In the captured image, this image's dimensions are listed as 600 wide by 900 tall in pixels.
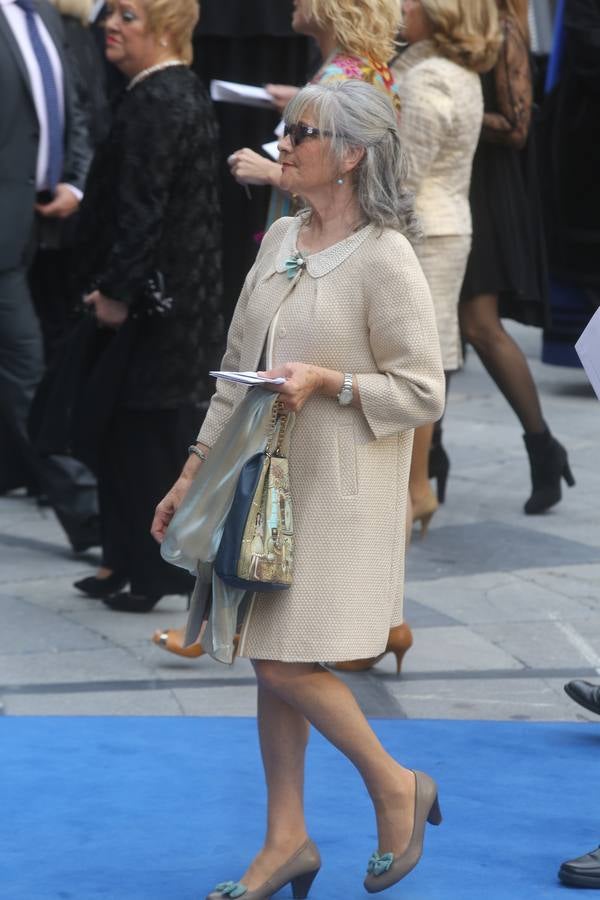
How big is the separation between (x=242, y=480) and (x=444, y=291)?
2920 mm

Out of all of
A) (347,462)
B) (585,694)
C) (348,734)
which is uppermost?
(347,462)

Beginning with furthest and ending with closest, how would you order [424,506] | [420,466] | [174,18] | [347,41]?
[424,506], [420,466], [174,18], [347,41]

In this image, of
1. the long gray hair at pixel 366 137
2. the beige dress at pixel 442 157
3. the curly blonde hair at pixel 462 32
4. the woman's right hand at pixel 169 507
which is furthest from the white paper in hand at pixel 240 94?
the woman's right hand at pixel 169 507

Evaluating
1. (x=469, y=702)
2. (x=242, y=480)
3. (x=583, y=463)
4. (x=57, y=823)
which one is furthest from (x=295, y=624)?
(x=583, y=463)

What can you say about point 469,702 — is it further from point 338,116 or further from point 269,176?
point 338,116

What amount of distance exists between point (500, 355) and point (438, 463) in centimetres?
51

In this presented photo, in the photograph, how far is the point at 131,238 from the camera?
537cm

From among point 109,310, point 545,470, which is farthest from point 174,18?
point 545,470

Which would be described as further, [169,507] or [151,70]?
[151,70]

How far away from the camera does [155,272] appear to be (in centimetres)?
547

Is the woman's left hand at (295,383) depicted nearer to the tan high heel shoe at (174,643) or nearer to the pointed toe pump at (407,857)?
the pointed toe pump at (407,857)

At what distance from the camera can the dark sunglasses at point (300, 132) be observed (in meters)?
3.55

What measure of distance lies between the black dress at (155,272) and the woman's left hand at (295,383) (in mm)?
2027

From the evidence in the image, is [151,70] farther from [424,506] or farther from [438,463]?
[438,463]
